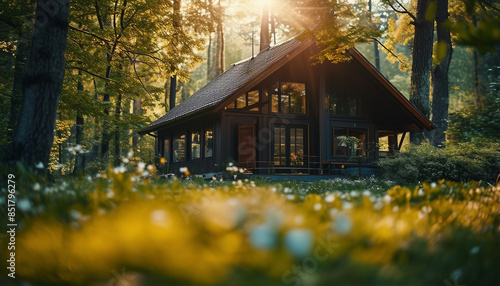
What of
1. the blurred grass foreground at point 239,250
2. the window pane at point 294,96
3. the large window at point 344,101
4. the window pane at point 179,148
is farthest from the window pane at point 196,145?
the blurred grass foreground at point 239,250

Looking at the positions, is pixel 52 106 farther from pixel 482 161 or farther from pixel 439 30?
pixel 439 30

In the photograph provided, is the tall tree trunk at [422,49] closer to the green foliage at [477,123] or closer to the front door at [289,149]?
the green foliage at [477,123]

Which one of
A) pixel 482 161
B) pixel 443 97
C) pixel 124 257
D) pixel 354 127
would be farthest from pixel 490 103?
pixel 124 257

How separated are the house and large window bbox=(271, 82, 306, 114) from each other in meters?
0.05

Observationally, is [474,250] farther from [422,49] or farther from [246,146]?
[422,49]

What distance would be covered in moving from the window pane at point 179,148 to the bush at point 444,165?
1313 centimetres

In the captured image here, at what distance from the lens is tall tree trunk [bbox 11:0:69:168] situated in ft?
27.4

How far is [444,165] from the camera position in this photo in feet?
58.3

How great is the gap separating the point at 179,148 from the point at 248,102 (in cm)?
704

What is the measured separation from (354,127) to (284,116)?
4.07 m

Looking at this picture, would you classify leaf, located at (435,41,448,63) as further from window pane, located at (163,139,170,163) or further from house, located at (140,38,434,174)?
window pane, located at (163,139,170,163)

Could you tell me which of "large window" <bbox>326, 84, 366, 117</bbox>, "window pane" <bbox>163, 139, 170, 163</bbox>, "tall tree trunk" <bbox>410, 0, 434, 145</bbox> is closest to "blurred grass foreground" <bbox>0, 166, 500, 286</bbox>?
"tall tree trunk" <bbox>410, 0, 434, 145</bbox>

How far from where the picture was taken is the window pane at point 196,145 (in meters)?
26.0

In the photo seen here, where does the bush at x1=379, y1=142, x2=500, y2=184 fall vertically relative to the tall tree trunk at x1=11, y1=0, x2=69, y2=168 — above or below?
below
